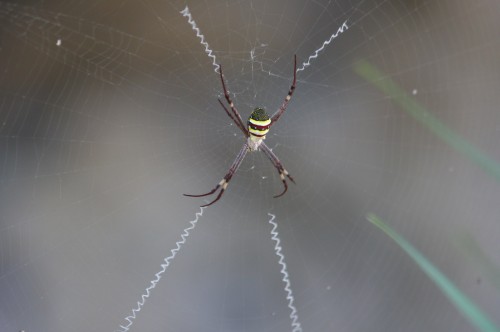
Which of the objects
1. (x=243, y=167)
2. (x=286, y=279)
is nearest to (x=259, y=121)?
(x=243, y=167)

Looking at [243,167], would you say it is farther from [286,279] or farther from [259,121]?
[259,121]

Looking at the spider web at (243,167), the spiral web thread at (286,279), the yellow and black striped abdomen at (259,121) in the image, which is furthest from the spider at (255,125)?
the spiral web thread at (286,279)

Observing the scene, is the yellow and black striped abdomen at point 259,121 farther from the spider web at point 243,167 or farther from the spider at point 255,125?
the spider web at point 243,167

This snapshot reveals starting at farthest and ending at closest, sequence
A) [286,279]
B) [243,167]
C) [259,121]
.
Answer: [286,279]
[243,167]
[259,121]

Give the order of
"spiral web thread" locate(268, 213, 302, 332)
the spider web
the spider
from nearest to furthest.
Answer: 1. the spider
2. the spider web
3. "spiral web thread" locate(268, 213, 302, 332)

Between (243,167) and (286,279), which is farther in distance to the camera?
(286,279)

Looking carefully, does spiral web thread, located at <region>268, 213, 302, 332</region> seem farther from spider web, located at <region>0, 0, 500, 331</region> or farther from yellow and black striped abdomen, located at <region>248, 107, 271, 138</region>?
yellow and black striped abdomen, located at <region>248, 107, 271, 138</region>

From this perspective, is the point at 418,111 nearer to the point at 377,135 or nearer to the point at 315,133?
the point at 377,135

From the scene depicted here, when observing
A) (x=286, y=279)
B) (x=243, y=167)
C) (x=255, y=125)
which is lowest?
(x=286, y=279)

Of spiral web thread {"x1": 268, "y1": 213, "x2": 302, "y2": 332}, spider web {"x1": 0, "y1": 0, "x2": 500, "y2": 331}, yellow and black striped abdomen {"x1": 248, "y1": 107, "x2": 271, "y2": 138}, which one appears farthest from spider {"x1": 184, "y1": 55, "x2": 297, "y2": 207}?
spiral web thread {"x1": 268, "y1": 213, "x2": 302, "y2": 332}
